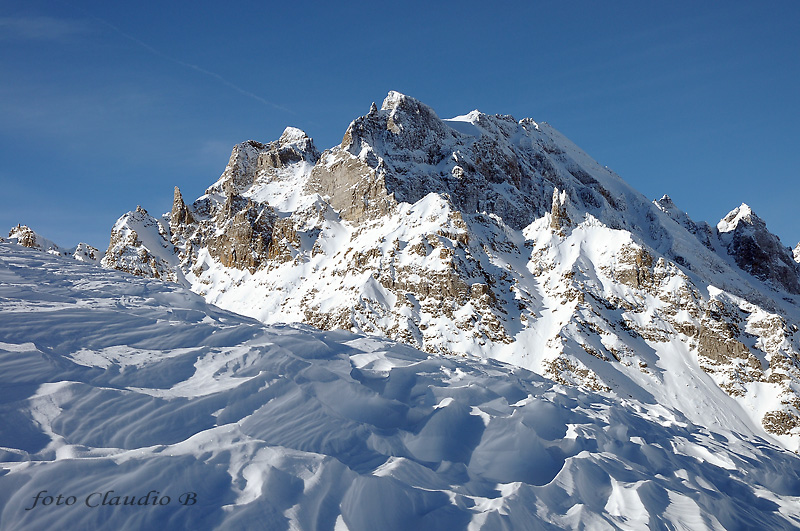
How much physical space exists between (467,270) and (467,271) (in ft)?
0.82

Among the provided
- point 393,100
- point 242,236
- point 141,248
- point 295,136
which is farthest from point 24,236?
point 393,100

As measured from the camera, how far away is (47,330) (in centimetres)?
1573

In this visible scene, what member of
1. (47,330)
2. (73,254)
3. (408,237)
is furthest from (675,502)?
(73,254)

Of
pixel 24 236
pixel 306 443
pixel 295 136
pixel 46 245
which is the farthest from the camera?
pixel 295 136

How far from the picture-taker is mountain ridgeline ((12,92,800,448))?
10312 centimetres

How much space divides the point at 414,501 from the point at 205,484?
3675mm

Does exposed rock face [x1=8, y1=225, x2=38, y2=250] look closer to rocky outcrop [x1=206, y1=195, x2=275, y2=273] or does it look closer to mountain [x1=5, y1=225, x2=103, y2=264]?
mountain [x1=5, y1=225, x2=103, y2=264]

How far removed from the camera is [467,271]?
11869 cm

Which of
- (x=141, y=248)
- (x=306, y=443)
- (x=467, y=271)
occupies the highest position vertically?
(x=467, y=271)

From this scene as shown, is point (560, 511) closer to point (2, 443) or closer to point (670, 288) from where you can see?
point (2, 443)

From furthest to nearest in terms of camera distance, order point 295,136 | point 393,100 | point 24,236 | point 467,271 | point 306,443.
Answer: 1. point 295,136
2. point 393,100
3. point 24,236
4. point 467,271
5. point 306,443

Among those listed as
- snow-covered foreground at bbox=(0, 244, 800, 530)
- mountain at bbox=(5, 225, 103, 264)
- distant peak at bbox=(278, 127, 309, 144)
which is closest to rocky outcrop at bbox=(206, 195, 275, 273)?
mountain at bbox=(5, 225, 103, 264)

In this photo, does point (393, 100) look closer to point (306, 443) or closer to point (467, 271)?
point (467, 271)

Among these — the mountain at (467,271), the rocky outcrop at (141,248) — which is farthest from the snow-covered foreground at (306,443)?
the rocky outcrop at (141,248)
